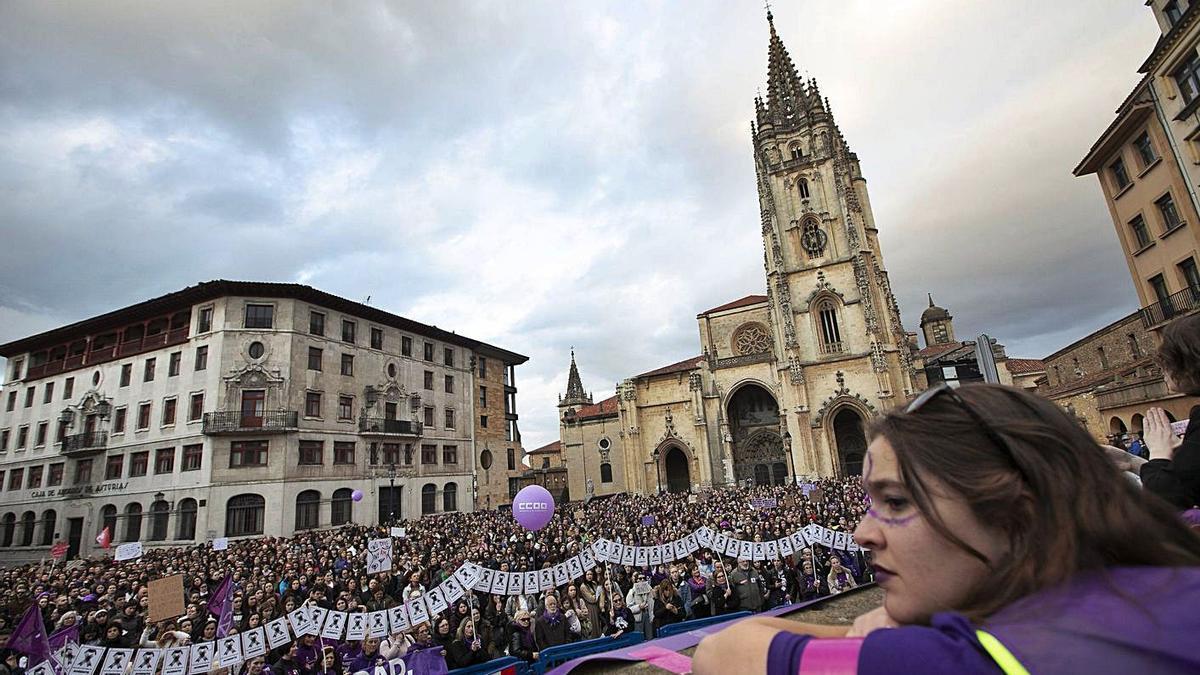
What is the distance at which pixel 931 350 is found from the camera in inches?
1982

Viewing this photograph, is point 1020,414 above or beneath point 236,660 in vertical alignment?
above

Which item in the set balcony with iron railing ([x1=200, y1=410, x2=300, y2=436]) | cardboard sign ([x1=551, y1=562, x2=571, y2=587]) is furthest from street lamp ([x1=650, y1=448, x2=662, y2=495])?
cardboard sign ([x1=551, y1=562, x2=571, y2=587])

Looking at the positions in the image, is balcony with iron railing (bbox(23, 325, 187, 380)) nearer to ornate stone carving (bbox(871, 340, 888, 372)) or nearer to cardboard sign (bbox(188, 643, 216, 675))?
cardboard sign (bbox(188, 643, 216, 675))

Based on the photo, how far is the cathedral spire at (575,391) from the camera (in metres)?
54.6

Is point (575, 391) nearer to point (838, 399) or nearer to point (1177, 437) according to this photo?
point (838, 399)

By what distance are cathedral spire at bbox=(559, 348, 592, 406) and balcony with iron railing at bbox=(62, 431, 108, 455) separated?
112ft

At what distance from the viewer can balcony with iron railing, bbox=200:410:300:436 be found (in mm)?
25188

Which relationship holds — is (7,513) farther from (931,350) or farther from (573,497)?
(931,350)

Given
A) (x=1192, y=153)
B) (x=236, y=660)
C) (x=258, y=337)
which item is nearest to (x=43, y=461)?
(x=258, y=337)

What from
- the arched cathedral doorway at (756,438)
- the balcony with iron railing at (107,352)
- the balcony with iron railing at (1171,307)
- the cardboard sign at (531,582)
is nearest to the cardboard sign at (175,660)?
the cardboard sign at (531,582)

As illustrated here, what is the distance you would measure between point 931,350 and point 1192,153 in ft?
125

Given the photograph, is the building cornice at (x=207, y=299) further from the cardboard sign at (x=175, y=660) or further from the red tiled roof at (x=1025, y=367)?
the red tiled roof at (x=1025, y=367)

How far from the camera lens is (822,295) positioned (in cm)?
3584

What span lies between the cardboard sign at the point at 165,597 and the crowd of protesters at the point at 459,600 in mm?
348
